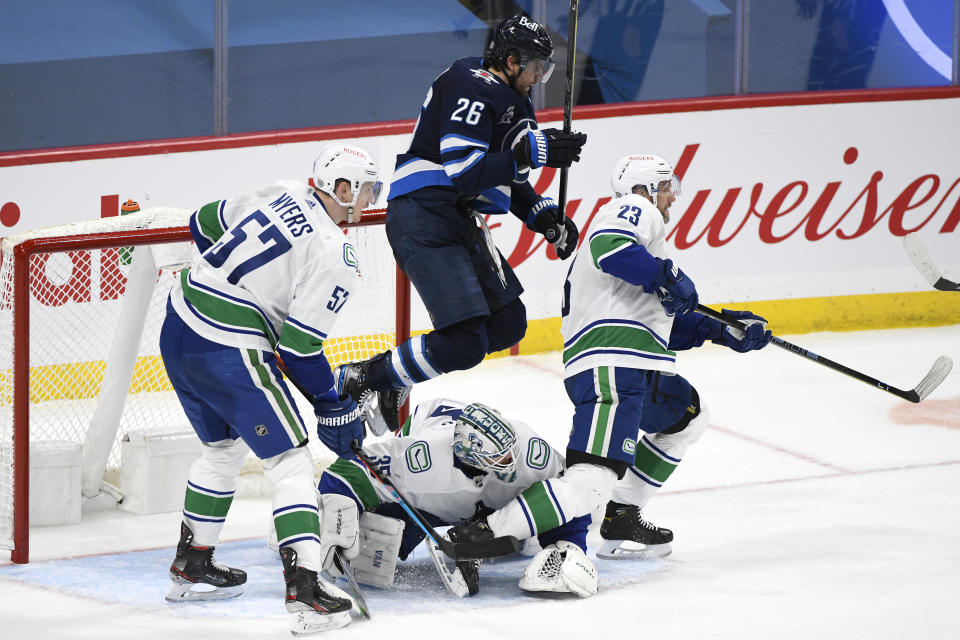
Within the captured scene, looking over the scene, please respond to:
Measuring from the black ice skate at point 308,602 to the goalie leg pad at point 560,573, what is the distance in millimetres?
522

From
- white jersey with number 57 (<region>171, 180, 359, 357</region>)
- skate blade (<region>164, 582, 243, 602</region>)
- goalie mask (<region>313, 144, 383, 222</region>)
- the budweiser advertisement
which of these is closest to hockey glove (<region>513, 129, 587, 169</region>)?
goalie mask (<region>313, 144, 383, 222</region>)

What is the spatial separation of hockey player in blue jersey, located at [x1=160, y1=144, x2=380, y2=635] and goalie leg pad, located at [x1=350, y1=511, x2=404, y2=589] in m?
0.27

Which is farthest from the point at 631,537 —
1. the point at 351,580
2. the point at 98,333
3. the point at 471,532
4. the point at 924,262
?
the point at 98,333

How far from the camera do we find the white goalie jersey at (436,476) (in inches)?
154

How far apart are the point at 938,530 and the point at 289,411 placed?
82.0 inches

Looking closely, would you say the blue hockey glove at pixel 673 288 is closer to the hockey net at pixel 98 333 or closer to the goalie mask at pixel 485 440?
the goalie mask at pixel 485 440

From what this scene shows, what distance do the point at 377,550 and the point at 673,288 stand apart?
3.40 feet

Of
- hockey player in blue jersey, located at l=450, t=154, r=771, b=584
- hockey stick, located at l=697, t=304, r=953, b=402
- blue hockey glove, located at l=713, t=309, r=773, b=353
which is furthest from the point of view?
hockey stick, located at l=697, t=304, r=953, b=402

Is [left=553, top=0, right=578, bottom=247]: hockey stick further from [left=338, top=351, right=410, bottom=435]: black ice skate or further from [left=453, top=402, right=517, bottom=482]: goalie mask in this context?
[left=453, top=402, right=517, bottom=482]: goalie mask

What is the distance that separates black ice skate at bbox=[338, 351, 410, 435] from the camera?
13.7ft

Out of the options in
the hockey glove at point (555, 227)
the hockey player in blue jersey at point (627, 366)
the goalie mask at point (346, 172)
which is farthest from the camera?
the hockey glove at point (555, 227)

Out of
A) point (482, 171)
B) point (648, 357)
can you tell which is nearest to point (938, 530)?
point (648, 357)

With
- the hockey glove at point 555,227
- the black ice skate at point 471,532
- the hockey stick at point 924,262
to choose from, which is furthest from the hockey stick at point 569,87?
the hockey stick at point 924,262

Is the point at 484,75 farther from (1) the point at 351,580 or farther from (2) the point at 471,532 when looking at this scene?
(1) the point at 351,580
